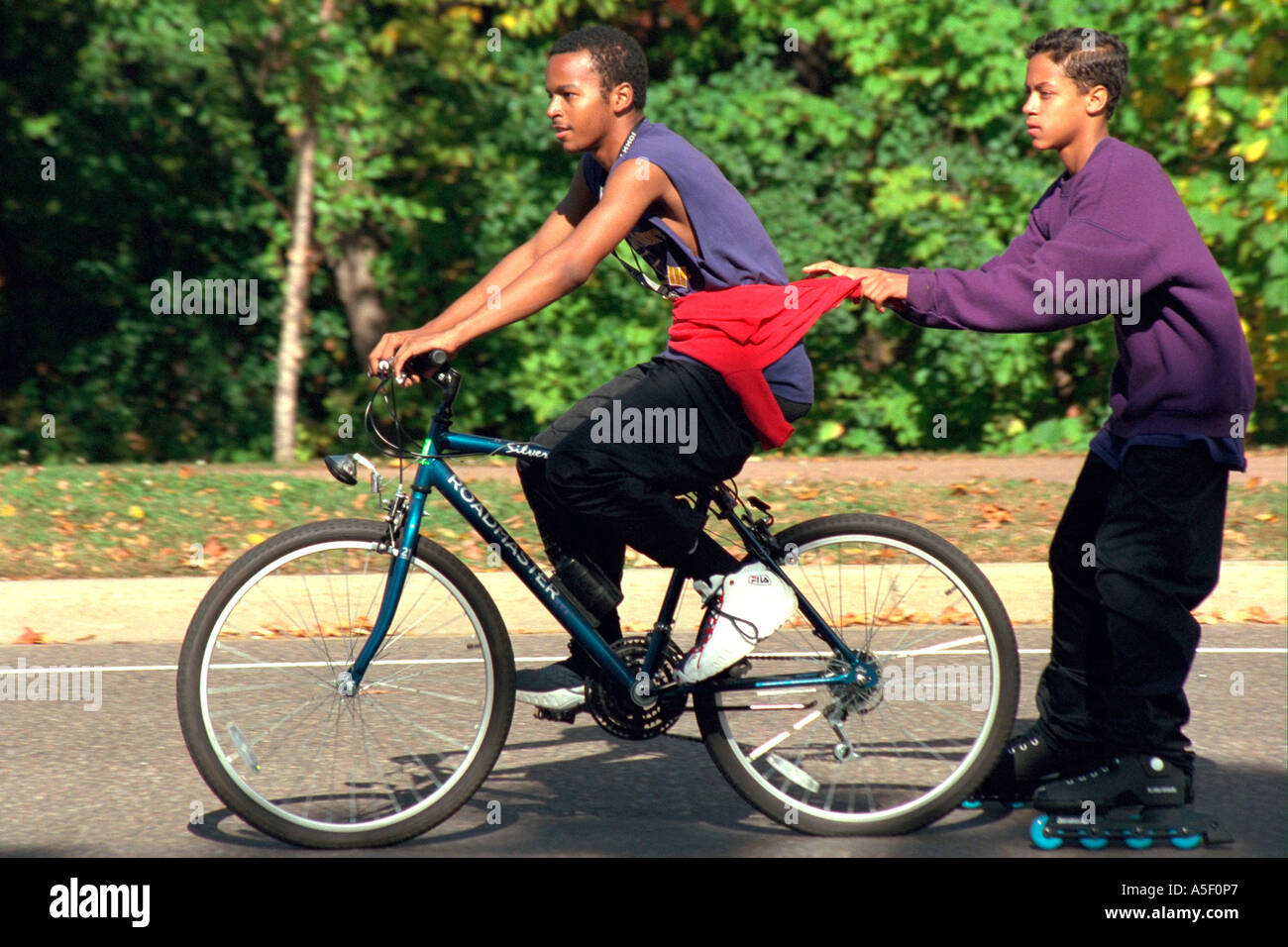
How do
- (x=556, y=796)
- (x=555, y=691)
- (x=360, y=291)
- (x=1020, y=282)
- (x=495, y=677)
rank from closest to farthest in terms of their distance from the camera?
(x=1020, y=282) < (x=495, y=677) < (x=555, y=691) < (x=556, y=796) < (x=360, y=291)

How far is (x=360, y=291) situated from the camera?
13.3 metres

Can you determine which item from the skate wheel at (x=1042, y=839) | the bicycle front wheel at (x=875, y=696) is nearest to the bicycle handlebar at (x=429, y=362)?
the bicycle front wheel at (x=875, y=696)

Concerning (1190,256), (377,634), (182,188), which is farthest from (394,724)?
(182,188)

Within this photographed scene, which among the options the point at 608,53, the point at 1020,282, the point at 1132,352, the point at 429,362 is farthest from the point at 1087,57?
the point at 429,362

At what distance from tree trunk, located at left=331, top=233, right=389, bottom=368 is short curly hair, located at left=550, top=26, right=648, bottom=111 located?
29.8 feet

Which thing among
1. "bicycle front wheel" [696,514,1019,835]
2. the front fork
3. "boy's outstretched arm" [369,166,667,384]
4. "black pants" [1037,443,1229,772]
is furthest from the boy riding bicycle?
"black pants" [1037,443,1229,772]

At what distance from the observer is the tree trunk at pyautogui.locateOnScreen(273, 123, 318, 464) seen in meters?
12.0

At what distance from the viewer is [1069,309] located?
12.7 ft

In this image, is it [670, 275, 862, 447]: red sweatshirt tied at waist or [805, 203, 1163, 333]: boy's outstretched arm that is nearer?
[805, 203, 1163, 333]: boy's outstretched arm

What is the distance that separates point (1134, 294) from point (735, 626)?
4.08 feet

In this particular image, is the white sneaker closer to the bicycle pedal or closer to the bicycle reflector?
the bicycle pedal

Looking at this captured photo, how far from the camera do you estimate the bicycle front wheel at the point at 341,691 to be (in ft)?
13.1

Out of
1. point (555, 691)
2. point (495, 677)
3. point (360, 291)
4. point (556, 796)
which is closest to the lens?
point (495, 677)

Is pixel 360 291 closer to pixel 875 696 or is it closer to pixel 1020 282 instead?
pixel 875 696
